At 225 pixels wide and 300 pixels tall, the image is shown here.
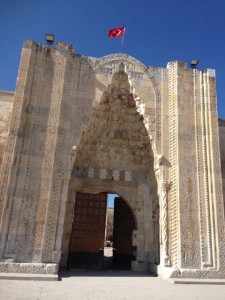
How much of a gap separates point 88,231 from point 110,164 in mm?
2324

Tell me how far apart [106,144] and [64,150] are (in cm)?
189

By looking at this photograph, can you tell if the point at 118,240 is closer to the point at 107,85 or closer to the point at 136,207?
the point at 136,207

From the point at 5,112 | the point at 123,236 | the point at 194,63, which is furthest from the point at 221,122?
the point at 5,112

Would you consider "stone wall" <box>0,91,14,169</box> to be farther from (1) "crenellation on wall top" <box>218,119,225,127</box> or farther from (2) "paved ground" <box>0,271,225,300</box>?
(1) "crenellation on wall top" <box>218,119,225,127</box>

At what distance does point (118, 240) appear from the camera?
952 centimetres

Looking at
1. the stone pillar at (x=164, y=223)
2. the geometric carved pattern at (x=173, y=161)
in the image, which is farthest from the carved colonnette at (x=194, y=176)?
the stone pillar at (x=164, y=223)

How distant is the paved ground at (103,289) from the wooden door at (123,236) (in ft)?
8.16

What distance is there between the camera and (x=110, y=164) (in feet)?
29.2

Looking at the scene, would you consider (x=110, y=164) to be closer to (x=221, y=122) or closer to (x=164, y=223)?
(x=164, y=223)

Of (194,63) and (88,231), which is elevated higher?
(194,63)

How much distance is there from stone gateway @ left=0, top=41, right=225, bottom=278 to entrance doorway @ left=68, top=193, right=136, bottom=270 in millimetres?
34

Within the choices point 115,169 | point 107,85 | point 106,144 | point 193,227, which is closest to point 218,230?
point 193,227

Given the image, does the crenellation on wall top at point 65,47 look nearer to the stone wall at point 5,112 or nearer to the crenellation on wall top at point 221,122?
the stone wall at point 5,112

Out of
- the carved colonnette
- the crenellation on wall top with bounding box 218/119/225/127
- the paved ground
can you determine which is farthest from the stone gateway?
the crenellation on wall top with bounding box 218/119/225/127
